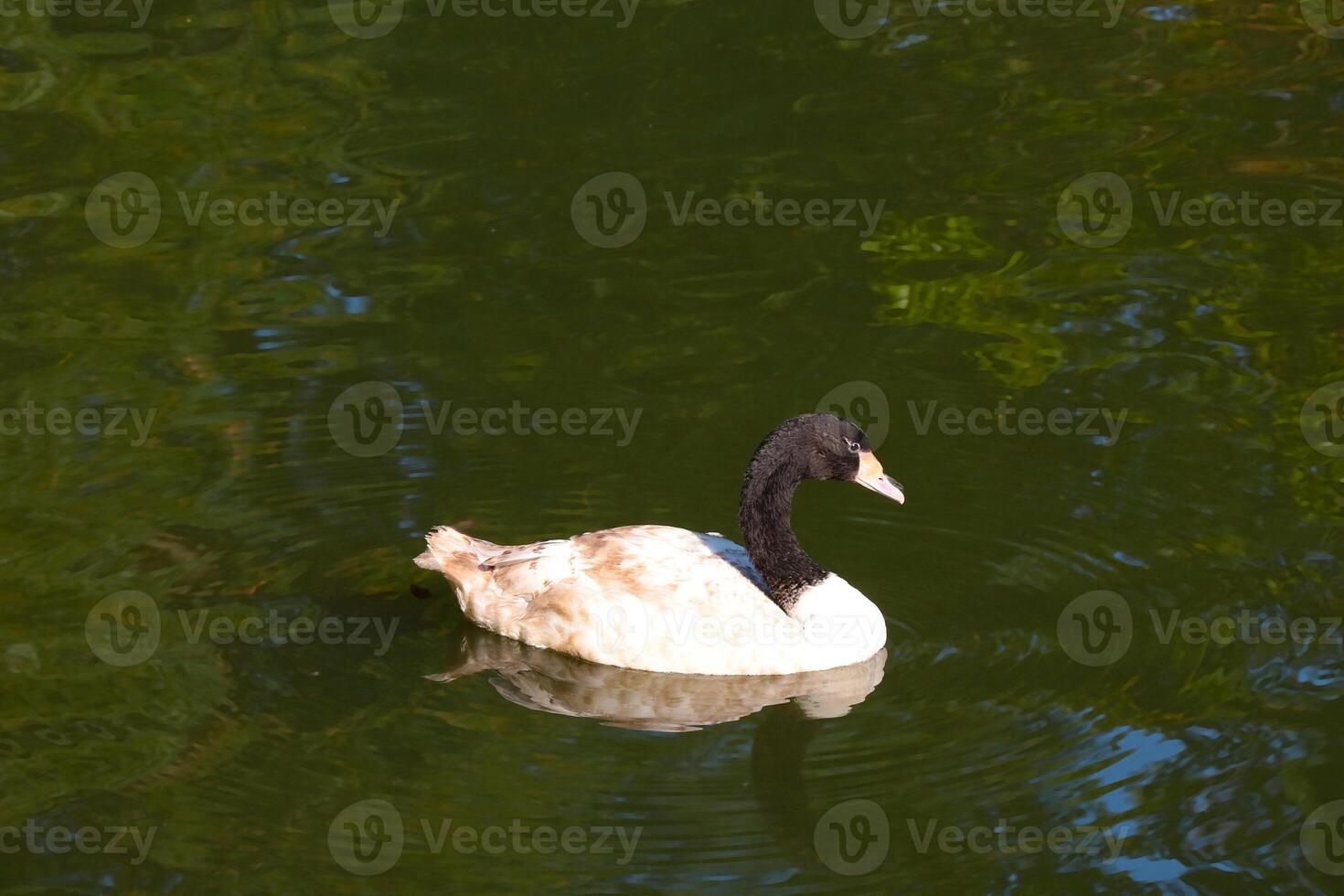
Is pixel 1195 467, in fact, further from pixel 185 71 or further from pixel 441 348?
pixel 185 71

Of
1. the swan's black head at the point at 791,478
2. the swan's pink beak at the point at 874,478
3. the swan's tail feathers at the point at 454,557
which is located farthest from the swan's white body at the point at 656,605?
the swan's pink beak at the point at 874,478

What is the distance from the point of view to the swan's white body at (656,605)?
1023 centimetres

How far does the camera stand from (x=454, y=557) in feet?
35.1

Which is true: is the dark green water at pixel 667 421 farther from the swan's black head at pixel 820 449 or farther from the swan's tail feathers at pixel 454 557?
the swan's black head at pixel 820 449

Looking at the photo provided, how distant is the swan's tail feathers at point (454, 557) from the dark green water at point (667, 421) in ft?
1.27

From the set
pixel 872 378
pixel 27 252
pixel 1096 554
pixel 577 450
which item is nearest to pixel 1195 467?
pixel 1096 554

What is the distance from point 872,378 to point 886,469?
101cm

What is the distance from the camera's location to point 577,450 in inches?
482

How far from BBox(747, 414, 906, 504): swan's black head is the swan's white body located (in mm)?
622

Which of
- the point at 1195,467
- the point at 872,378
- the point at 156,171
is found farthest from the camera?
the point at 156,171

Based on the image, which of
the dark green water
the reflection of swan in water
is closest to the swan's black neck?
the reflection of swan in water

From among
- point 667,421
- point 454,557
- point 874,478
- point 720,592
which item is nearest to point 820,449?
point 874,478

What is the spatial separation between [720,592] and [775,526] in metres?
0.47

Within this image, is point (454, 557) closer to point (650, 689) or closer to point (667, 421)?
point (650, 689)
